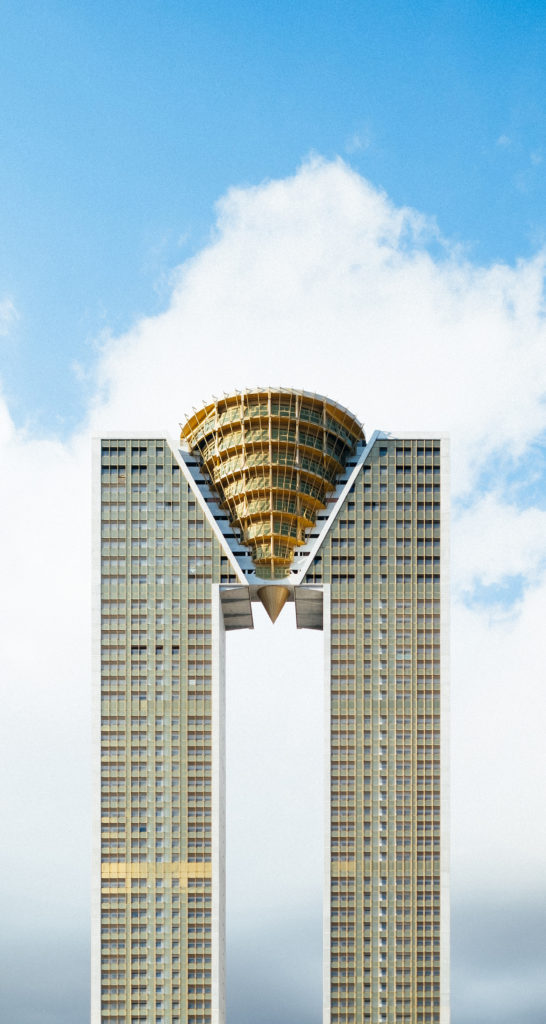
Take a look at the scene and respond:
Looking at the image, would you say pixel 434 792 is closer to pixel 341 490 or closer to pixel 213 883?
pixel 213 883

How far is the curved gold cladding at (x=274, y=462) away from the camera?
17412cm

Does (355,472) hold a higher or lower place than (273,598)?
higher

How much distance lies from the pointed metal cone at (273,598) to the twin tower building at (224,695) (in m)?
0.33

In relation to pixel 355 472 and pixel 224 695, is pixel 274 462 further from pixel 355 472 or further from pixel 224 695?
pixel 224 695

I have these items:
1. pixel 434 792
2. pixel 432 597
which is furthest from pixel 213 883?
pixel 432 597

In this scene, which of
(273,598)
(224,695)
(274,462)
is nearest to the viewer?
(273,598)

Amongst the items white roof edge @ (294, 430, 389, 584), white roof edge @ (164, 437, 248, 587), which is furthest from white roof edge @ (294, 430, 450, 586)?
white roof edge @ (164, 437, 248, 587)

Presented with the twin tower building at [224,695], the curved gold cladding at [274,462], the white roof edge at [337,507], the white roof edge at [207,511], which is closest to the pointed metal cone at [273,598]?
the twin tower building at [224,695]

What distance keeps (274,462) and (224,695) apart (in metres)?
37.5

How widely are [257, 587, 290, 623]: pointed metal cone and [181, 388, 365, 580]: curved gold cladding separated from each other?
82.1 inches

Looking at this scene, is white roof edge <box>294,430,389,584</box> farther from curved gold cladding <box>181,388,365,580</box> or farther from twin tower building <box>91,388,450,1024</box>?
curved gold cladding <box>181,388,365,580</box>

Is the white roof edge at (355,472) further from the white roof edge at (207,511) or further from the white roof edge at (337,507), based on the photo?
the white roof edge at (207,511)

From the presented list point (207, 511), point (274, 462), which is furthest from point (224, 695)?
point (274, 462)

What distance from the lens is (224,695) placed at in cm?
17838
